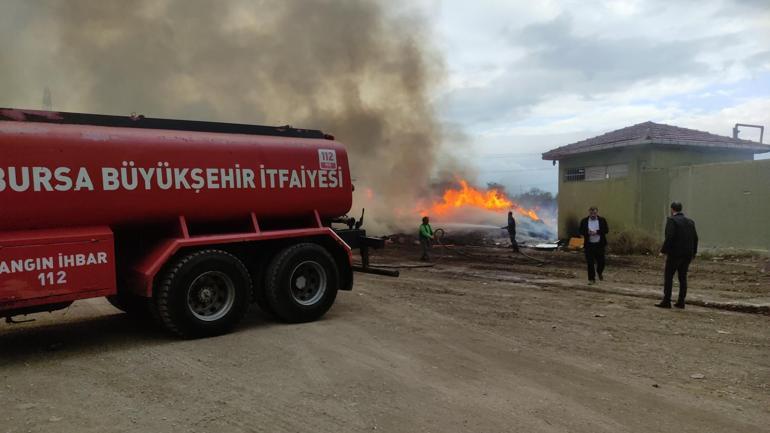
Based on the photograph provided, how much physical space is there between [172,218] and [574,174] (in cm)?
1762

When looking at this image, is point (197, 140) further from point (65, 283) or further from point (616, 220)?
point (616, 220)

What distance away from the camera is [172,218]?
5.93 meters

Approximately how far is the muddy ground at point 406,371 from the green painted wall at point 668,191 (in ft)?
28.4

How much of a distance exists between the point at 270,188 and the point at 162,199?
130cm

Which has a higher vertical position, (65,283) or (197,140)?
(197,140)

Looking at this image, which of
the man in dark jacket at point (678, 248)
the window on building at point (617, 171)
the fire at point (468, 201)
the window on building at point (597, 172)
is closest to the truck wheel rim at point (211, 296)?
the man in dark jacket at point (678, 248)

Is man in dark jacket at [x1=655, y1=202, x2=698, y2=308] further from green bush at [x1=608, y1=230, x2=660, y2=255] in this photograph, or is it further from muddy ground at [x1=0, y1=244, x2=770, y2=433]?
green bush at [x1=608, y1=230, x2=660, y2=255]

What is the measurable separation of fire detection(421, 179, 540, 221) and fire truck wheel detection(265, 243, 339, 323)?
19.7 metres

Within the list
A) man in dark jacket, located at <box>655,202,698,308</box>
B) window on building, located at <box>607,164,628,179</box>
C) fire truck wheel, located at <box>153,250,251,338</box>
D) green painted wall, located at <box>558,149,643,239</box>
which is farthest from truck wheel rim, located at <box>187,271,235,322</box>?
window on building, located at <box>607,164,628,179</box>

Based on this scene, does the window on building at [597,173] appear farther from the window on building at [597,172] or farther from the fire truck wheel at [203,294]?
the fire truck wheel at [203,294]

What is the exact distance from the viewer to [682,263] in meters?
8.00

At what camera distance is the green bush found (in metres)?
16.2

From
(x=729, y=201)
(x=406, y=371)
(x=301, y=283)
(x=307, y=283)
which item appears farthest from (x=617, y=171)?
(x=406, y=371)

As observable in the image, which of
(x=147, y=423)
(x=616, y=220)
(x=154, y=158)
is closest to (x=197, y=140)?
(x=154, y=158)
